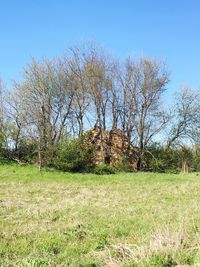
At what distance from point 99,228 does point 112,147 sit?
96.9 ft

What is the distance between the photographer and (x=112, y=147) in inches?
→ 1528

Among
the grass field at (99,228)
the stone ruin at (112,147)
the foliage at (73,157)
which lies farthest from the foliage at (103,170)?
the grass field at (99,228)

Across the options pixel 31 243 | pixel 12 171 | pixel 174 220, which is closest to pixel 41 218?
pixel 31 243

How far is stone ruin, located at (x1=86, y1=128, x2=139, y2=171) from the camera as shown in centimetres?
3766

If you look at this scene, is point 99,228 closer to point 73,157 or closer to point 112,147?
point 73,157

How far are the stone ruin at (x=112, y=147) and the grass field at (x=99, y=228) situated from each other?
20246mm

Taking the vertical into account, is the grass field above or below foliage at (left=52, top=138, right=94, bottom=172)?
below

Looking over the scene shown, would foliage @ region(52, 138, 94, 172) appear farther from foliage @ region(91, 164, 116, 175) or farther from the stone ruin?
the stone ruin

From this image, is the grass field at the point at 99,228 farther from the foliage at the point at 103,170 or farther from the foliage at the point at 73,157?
the foliage at the point at 103,170

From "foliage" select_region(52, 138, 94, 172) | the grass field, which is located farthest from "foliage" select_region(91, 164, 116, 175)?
the grass field

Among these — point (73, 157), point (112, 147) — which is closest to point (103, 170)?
point (73, 157)

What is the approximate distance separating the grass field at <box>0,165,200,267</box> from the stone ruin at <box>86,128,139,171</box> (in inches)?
797

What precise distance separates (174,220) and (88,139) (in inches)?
1047

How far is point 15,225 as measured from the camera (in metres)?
9.68
